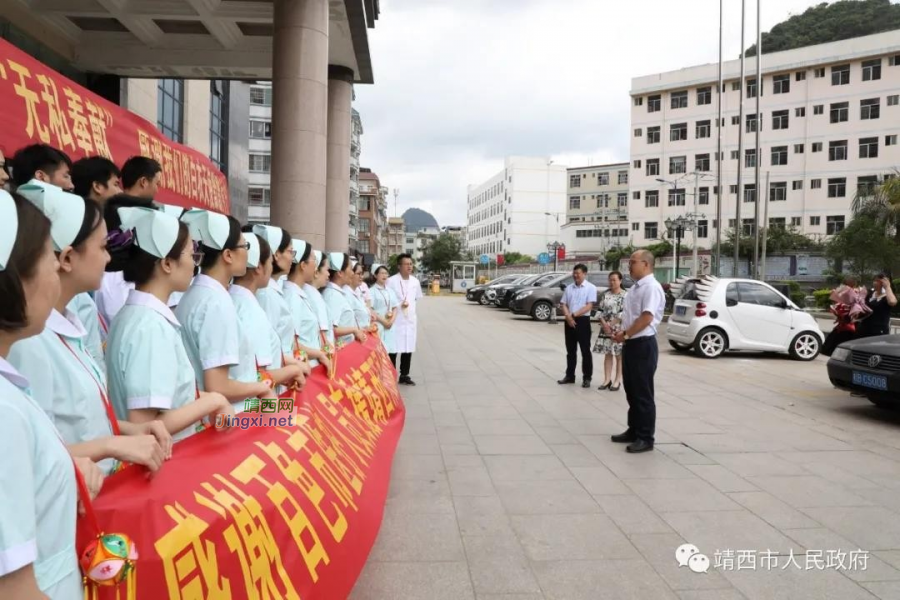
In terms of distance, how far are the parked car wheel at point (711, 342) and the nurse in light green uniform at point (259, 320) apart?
10.9 meters

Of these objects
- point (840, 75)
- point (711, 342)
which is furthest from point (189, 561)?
point (840, 75)

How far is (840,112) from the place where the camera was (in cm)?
4897

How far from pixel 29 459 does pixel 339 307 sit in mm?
5116

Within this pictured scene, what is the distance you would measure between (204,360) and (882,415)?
778 cm

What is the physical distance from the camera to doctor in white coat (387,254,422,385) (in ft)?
30.0

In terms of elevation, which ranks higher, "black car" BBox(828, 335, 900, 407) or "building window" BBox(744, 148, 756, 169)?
"building window" BBox(744, 148, 756, 169)

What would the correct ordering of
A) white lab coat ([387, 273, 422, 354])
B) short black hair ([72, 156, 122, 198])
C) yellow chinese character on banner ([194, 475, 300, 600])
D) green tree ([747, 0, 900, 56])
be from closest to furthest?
1. yellow chinese character on banner ([194, 475, 300, 600])
2. short black hair ([72, 156, 122, 198])
3. white lab coat ([387, 273, 422, 354])
4. green tree ([747, 0, 900, 56])

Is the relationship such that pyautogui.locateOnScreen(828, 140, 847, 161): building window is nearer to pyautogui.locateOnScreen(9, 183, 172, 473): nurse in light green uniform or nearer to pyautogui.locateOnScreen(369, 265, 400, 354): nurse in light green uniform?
pyautogui.locateOnScreen(369, 265, 400, 354): nurse in light green uniform

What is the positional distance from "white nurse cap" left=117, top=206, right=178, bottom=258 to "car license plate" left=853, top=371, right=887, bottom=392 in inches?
285

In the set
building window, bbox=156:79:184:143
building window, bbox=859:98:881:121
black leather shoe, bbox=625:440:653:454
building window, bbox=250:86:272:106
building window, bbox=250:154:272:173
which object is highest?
building window, bbox=250:86:272:106

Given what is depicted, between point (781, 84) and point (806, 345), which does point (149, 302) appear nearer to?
point (806, 345)

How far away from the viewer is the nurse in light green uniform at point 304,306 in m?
4.47

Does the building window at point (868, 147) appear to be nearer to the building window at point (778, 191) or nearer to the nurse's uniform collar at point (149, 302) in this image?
the building window at point (778, 191)

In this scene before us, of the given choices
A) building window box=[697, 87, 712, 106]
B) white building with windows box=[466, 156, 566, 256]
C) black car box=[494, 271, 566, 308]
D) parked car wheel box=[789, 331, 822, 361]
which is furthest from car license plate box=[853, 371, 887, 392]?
white building with windows box=[466, 156, 566, 256]
